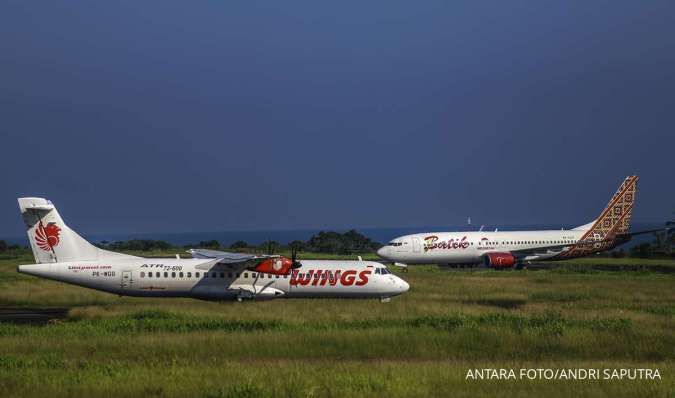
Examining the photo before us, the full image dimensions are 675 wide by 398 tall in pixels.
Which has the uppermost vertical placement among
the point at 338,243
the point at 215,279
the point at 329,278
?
the point at 338,243

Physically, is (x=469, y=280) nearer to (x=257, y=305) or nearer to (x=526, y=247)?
(x=526, y=247)

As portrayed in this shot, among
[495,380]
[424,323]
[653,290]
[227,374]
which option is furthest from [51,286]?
[653,290]

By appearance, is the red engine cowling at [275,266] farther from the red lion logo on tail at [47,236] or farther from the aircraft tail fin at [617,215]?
the aircraft tail fin at [617,215]

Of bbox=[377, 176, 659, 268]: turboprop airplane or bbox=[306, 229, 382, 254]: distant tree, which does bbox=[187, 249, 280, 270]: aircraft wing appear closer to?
bbox=[377, 176, 659, 268]: turboprop airplane

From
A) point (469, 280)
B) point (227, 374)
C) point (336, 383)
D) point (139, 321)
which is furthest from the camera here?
point (469, 280)

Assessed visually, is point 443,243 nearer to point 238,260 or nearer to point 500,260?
point 500,260

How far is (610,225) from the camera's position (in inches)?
2977

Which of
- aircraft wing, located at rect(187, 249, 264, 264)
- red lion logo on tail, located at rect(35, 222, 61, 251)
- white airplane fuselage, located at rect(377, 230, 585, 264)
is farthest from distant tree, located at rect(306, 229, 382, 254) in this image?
red lion logo on tail, located at rect(35, 222, 61, 251)

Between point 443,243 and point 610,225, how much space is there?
66.2 ft

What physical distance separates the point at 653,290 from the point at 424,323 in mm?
25686

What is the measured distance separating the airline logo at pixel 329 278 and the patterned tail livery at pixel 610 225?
133ft

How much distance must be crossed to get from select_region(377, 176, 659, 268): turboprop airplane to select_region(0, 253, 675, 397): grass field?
80.3ft

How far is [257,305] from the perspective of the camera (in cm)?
3734

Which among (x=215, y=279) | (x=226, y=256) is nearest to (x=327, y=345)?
(x=215, y=279)
